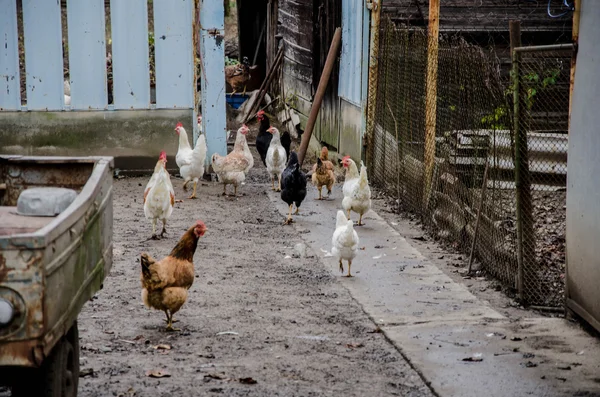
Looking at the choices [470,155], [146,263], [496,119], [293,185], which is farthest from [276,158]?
[146,263]

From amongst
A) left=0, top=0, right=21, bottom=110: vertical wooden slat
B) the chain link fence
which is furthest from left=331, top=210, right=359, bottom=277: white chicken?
left=0, top=0, right=21, bottom=110: vertical wooden slat

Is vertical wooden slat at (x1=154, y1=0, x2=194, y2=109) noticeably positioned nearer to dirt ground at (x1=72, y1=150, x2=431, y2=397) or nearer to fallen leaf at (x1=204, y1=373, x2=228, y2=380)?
dirt ground at (x1=72, y1=150, x2=431, y2=397)

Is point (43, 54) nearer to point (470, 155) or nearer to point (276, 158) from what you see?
point (276, 158)

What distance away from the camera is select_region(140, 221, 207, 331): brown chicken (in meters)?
6.73

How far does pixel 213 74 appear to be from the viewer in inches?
547

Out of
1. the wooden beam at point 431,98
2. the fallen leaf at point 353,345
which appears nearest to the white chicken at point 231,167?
the wooden beam at point 431,98

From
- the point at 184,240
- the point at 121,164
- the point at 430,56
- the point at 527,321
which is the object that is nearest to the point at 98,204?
the point at 184,240

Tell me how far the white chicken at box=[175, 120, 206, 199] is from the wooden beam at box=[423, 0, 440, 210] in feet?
10.7

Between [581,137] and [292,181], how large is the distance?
16.4 feet

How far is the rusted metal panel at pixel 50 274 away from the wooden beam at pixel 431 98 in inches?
244

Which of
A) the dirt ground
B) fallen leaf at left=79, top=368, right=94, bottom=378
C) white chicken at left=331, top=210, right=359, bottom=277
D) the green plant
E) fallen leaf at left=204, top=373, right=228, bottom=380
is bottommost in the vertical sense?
the dirt ground

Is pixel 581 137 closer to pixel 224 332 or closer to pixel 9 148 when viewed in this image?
pixel 224 332

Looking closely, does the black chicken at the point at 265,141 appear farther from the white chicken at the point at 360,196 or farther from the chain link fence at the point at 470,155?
the white chicken at the point at 360,196

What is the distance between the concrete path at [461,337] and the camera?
578 centimetres
